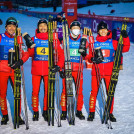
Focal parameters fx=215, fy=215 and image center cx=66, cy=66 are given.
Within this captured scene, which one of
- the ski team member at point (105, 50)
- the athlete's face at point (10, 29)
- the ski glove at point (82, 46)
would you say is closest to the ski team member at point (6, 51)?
the athlete's face at point (10, 29)

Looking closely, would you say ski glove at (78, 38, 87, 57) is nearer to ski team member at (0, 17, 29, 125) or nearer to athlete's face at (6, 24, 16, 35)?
ski team member at (0, 17, 29, 125)

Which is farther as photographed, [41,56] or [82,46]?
[41,56]

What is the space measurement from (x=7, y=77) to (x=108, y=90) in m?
1.89

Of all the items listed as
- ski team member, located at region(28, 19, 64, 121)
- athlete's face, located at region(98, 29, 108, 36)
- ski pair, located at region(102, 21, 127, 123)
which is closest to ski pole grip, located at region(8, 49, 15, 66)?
ski team member, located at region(28, 19, 64, 121)

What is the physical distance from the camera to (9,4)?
51.8 metres

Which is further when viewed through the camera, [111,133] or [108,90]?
[108,90]

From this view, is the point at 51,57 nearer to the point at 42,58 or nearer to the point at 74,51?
the point at 42,58

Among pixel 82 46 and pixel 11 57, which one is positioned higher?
pixel 82 46

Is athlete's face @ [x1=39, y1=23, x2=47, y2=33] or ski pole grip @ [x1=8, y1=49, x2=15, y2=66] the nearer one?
ski pole grip @ [x1=8, y1=49, x2=15, y2=66]

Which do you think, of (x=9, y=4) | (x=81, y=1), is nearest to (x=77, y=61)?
(x=81, y=1)

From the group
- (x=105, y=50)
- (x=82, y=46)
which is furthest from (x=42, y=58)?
(x=105, y=50)

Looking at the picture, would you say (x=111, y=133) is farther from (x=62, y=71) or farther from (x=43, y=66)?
(x=43, y=66)

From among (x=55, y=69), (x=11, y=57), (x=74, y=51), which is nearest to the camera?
(x=11, y=57)

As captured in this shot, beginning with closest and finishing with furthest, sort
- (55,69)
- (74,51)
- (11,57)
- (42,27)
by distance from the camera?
(11,57), (55,69), (42,27), (74,51)
